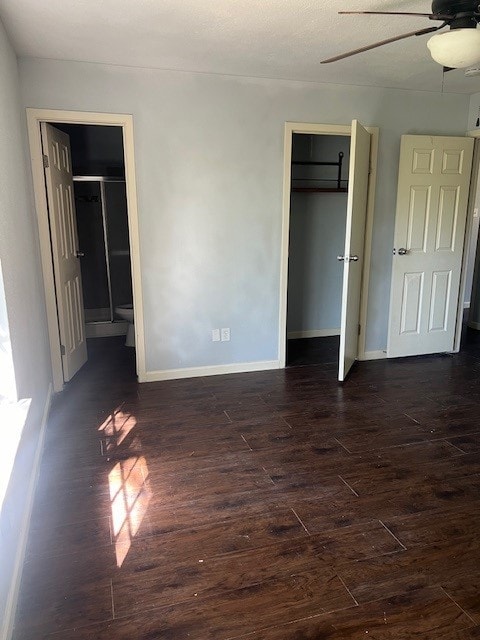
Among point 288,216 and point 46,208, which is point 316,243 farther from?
point 46,208

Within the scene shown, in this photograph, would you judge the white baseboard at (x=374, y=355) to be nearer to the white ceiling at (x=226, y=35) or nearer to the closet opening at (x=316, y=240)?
the closet opening at (x=316, y=240)

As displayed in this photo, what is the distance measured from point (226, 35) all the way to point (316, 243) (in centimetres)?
260

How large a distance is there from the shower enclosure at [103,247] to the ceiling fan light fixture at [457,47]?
3.98 m

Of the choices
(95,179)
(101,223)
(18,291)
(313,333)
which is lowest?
(313,333)

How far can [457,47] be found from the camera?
186 centimetres

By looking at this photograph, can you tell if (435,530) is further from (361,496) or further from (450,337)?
(450,337)

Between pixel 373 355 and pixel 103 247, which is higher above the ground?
pixel 103 247

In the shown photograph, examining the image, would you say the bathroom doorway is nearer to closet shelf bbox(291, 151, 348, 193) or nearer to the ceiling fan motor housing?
closet shelf bbox(291, 151, 348, 193)

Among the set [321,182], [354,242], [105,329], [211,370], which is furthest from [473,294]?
[105,329]

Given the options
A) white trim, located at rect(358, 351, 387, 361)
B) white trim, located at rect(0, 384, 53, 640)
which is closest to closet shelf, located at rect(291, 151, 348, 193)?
white trim, located at rect(358, 351, 387, 361)

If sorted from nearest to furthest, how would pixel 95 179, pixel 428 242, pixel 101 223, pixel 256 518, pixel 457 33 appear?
1. pixel 457 33
2. pixel 256 518
3. pixel 428 242
4. pixel 95 179
5. pixel 101 223

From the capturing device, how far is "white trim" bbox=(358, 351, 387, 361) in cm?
438

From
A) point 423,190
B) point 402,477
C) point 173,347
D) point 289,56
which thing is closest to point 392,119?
point 423,190

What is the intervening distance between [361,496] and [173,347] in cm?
206
